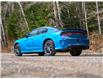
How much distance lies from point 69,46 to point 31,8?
87.0ft

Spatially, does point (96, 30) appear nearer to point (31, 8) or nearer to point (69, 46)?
point (31, 8)

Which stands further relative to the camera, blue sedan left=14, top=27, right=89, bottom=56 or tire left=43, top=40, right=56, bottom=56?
tire left=43, top=40, right=56, bottom=56

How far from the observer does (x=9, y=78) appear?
9289mm

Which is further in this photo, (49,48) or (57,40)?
(49,48)

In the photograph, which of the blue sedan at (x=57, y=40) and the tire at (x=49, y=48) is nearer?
the blue sedan at (x=57, y=40)

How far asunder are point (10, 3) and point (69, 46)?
30.9 m

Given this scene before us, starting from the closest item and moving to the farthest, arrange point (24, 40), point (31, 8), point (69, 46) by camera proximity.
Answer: point (69, 46)
point (24, 40)
point (31, 8)

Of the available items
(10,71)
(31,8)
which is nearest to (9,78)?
(10,71)

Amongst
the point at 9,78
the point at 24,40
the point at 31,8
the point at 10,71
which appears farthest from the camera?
the point at 31,8

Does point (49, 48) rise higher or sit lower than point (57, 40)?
lower

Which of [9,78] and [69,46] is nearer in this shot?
[9,78]

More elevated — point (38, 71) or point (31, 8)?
point (31, 8)

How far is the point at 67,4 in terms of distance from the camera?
39656 millimetres

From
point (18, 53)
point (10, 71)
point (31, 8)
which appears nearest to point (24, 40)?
point (18, 53)
